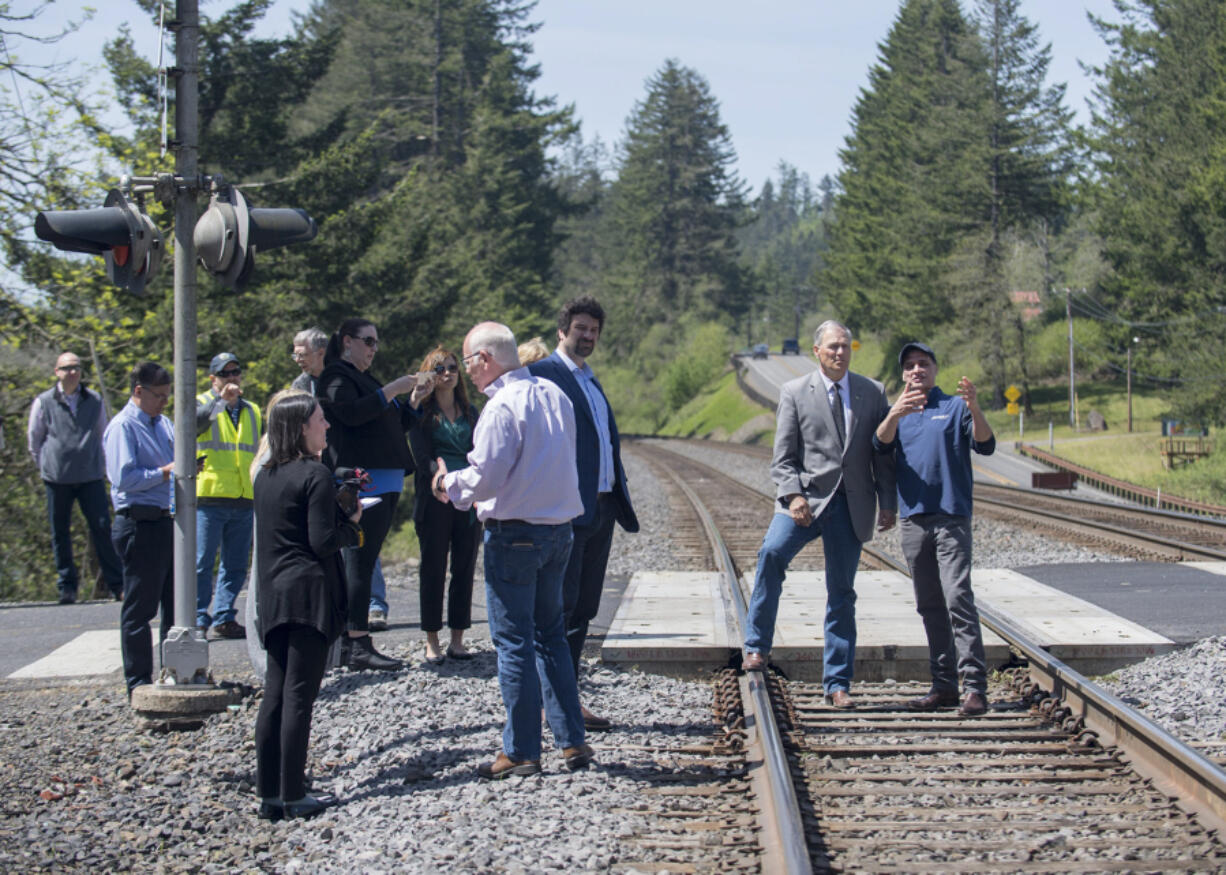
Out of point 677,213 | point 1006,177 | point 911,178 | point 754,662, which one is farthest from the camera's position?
point 677,213

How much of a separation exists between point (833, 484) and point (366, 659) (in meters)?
2.96

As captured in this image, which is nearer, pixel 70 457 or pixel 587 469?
pixel 587 469

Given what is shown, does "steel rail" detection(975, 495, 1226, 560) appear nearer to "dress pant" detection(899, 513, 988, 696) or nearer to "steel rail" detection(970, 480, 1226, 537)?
"steel rail" detection(970, 480, 1226, 537)

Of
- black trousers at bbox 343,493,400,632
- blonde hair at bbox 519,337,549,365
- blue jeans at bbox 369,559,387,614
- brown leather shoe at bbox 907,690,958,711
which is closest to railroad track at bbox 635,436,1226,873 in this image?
brown leather shoe at bbox 907,690,958,711

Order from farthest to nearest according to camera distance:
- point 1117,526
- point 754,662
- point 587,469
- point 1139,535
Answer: point 1117,526 < point 1139,535 < point 754,662 < point 587,469

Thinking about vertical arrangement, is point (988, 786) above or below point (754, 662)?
below

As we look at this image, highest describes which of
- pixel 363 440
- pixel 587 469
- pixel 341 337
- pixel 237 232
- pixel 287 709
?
pixel 237 232

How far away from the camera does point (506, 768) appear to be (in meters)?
5.46

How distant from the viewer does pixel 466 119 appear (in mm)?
52062

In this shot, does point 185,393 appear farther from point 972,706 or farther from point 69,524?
point 69,524

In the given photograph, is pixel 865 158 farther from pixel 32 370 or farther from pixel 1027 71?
pixel 32 370

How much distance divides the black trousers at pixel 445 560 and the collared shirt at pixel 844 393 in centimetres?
231

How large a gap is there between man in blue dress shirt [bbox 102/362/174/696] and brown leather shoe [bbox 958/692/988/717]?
15.1 ft

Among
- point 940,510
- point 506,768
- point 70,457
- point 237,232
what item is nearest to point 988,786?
point 940,510
